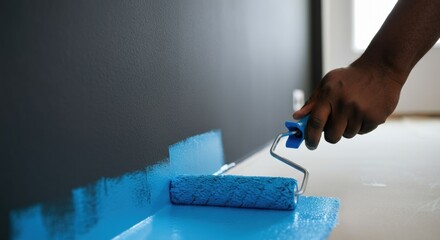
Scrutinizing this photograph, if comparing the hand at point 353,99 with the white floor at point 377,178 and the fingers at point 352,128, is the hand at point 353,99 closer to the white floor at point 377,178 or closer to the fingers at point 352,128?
the fingers at point 352,128

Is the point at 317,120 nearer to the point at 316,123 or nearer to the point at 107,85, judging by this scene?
the point at 316,123

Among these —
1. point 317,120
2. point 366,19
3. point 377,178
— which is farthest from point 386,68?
point 366,19

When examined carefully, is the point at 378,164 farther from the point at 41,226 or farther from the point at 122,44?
the point at 41,226

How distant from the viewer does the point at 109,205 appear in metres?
1.06

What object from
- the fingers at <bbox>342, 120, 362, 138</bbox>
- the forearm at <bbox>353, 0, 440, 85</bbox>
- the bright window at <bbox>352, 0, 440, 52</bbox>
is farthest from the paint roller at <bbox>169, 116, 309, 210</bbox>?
the bright window at <bbox>352, 0, 440, 52</bbox>

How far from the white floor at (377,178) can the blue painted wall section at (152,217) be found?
0.30 ft

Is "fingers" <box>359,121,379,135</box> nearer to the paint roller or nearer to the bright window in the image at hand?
the paint roller

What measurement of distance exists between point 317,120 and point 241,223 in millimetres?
304

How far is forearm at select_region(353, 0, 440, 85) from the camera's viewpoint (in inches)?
39.7

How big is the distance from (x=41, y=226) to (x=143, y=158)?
38cm

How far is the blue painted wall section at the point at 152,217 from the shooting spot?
90 cm

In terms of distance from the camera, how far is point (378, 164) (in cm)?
186

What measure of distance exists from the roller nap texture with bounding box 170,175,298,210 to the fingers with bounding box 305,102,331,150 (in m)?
0.14

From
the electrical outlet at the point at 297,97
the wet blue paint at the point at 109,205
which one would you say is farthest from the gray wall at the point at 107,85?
the electrical outlet at the point at 297,97
